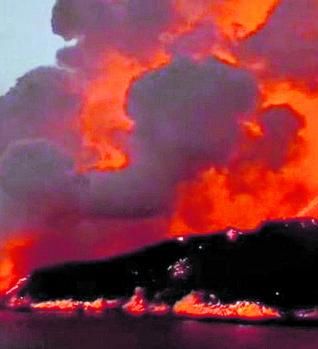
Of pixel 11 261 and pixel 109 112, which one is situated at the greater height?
pixel 109 112

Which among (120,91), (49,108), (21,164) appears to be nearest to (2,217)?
(21,164)

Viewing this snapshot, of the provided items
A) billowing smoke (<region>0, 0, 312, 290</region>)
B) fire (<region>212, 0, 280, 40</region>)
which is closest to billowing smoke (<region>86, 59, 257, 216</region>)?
billowing smoke (<region>0, 0, 312, 290</region>)

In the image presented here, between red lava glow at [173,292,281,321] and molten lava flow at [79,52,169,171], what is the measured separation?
20.2 inches

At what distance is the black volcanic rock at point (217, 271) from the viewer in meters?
2.59

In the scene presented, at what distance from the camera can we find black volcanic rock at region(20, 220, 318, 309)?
8.49 ft

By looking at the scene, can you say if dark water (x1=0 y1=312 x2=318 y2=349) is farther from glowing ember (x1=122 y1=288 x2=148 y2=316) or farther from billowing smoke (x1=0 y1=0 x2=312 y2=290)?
billowing smoke (x1=0 y1=0 x2=312 y2=290)

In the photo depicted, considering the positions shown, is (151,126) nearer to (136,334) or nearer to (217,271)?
(217,271)

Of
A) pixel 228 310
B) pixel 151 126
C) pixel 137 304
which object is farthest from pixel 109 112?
pixel 228 310

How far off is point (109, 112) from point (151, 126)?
17cm

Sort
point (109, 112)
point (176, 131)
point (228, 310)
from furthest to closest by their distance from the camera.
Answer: point (109, 112) → point (176, 131) → point (228, 310)

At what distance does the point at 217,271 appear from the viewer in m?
2.65

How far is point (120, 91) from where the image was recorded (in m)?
2.88

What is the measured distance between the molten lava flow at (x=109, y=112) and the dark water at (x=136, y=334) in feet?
1.66

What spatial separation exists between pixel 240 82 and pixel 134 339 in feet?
2.81
